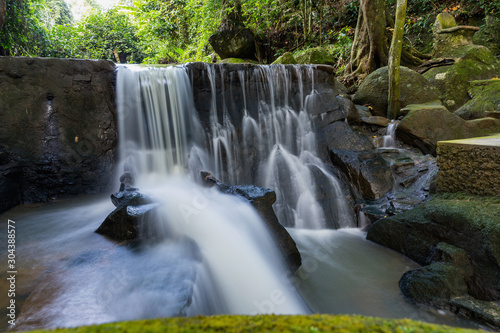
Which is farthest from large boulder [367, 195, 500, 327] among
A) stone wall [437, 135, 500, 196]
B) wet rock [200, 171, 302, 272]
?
wet rock [200, 171, 302, 272]

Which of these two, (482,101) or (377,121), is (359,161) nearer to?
(377,121)

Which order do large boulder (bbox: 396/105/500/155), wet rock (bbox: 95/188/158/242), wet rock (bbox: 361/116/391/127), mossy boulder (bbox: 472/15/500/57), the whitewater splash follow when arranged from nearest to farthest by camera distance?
wet rock (bbox: 95/188/158/242) < the whitewater splash < large boulder (bbox: 396/105/500/155) < wet rock (bbox: 361/116/391/127) < mossy boulder (bbox: 472/15/500/57)

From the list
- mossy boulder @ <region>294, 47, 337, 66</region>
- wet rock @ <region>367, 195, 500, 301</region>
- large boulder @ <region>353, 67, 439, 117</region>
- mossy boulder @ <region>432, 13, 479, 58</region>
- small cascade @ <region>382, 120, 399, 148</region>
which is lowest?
wet rock @ <region>367, 195, 500, 301</region>

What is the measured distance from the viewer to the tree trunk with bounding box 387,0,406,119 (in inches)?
286

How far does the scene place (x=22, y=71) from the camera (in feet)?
16.3

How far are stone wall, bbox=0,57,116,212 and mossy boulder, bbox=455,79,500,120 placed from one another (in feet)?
30.3

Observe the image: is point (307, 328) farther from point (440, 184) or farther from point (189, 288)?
point (440, 184)

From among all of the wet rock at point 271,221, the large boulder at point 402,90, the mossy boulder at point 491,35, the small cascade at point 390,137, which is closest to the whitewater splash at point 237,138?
the wet rock at point 271,221

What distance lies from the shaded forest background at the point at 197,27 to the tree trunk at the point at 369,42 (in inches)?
50.2

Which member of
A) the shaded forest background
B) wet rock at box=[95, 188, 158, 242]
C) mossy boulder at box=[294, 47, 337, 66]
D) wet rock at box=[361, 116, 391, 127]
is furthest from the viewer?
mossy boulder at box=[294, 47, 337, 66]

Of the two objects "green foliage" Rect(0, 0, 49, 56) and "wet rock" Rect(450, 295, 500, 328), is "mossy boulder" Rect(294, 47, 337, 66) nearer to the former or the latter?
"green foliage" Rect(0, 0, 49, 56)

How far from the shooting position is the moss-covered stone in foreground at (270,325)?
86cm

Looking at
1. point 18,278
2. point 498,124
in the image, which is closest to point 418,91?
point 498,124

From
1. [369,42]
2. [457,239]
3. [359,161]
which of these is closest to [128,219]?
[457,239]
